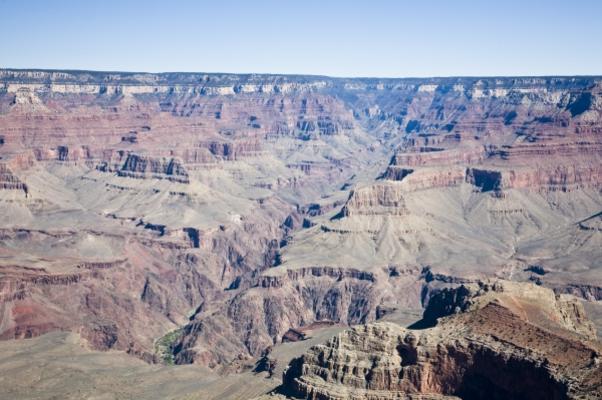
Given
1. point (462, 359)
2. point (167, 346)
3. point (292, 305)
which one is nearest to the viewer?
point (462, 359)

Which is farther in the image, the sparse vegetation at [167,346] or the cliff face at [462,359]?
the sparse vegetation at [167,346]

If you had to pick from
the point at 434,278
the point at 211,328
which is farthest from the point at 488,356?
the point at 434,278

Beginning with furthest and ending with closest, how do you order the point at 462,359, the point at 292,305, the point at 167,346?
1. the point at 292,305
2. the point at 167,346
3. the point at 462,359

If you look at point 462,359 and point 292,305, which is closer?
point 462,359

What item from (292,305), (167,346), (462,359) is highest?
(462,359)

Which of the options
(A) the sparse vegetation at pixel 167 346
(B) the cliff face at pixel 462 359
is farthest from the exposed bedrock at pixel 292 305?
(B) the cliff face at pixel 462 359

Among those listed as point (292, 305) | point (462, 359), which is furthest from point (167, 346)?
point (462, 359)

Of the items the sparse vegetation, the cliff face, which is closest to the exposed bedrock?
the sparse vegetation

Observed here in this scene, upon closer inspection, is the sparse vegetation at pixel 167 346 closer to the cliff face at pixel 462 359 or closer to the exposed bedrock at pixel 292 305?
the exposed bedrock at pixel 292 305

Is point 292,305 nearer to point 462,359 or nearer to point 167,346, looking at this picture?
point 167,346
